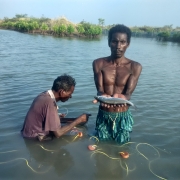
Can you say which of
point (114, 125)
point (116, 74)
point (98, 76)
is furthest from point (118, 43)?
point (114, 125)

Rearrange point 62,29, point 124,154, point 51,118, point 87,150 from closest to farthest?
point 51,118, point 124,154, point 87,150, point 62,29

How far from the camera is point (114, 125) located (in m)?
3.83

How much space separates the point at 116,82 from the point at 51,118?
1.21 metres

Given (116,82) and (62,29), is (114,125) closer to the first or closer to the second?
(116,82)

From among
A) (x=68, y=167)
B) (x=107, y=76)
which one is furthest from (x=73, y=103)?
(x=68, y=167)

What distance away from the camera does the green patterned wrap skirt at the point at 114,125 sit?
3779 millimetres

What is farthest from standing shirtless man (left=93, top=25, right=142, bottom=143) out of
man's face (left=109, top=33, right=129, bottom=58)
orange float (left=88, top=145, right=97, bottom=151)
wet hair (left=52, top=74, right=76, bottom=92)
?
wet hair (left=52, top=74, right=76, bottom=92)

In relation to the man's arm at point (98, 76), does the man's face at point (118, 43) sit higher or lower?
higher

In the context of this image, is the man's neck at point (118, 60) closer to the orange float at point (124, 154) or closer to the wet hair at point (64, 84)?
the wet hair at point (64, 84)

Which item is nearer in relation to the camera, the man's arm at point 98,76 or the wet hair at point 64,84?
the wet hair at point 64,84

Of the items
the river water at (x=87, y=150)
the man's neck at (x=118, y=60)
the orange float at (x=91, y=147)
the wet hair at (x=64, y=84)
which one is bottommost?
the river water at (x=87, y=150)

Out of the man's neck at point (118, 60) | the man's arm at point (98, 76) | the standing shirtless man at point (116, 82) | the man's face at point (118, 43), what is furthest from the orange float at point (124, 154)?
the man's face at point (118, 43)

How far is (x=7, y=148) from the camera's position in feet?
12.8

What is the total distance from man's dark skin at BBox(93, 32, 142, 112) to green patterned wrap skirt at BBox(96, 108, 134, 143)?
0.32 m
